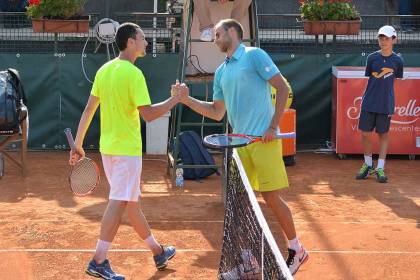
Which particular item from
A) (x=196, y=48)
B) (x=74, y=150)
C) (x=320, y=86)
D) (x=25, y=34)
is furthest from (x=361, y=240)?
(x=25, y=34)

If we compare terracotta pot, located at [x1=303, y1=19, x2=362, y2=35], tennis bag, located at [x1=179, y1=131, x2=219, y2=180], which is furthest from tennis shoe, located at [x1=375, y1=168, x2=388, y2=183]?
terracotta pot, located at [x1=303, y1=19, x2=362, y2=35]

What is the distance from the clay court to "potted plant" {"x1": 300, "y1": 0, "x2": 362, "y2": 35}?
7.28 feet

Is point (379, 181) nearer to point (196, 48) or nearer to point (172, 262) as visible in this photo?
point (196, 48)

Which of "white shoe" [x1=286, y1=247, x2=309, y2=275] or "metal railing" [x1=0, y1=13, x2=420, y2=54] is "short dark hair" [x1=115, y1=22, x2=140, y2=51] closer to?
"white shoe" [x1=286, y1=247, x2=309, y2=275]

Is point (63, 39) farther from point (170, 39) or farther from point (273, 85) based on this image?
point (273, 85)

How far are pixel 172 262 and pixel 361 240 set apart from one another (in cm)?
179

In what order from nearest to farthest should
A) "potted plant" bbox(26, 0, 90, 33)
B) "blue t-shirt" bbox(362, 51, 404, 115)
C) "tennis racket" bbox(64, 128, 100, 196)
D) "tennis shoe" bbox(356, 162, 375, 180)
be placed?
"tennis racket" bbox(64, 128, 100, 196) < "blue t-shirt" bbox(362, 51, 404, 115) < "tennis shoe" bbox(356, 162, 375, 180) < "potted plant" bbox(26, 0, 90, 33)

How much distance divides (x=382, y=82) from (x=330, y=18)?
2.23 m

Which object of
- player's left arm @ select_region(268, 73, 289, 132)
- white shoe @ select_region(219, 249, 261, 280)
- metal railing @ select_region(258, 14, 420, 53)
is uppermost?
metal railing @ select_region(258, 14, 420, 53)

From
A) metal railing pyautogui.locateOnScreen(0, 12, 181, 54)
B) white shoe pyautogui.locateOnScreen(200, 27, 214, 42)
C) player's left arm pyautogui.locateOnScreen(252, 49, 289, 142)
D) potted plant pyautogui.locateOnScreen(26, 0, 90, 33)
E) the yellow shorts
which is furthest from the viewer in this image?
metal railing pyautogui.locateOnScreen(0, 12, 181, 54)

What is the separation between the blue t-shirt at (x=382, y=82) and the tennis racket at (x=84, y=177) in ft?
15.2

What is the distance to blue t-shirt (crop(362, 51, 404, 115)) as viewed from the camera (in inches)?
391

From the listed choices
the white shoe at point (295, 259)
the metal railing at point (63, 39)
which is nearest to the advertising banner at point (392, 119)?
the metal railing at point (63, 39)

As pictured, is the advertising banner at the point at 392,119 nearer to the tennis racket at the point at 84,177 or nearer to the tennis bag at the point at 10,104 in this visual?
the tennis bag at the point at 10,104
